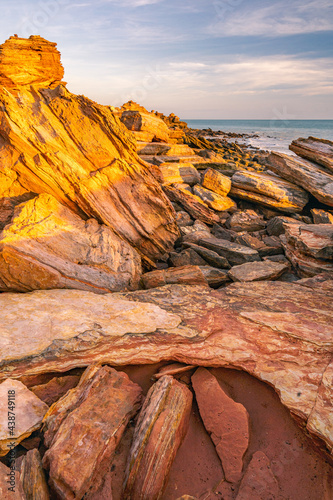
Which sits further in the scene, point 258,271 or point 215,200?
point 215,200

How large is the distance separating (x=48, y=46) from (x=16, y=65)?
1928 mm

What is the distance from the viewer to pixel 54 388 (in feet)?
11.9

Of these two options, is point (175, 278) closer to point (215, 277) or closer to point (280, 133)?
point (215, 277)

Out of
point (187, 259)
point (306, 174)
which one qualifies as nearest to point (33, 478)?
point (187, 259)

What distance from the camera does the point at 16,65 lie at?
15.0 m

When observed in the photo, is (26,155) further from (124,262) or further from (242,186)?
(242,186)

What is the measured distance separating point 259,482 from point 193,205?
29.8ft

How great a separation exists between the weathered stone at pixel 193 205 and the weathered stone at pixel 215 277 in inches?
152

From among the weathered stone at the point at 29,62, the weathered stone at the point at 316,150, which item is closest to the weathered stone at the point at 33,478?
the weathered stone at the point at 316,150

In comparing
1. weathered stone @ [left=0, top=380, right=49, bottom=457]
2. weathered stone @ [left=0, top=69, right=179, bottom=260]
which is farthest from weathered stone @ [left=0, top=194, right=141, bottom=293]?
weathered stone @ [left=0, top=380, right=49, bottom=457]

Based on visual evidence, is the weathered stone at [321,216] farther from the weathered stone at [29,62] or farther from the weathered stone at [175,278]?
the weathered stone at [29,62]

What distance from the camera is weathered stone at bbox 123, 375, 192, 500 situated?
106 inches

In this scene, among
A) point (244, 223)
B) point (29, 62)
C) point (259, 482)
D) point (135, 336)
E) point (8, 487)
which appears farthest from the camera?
point (29, 62)

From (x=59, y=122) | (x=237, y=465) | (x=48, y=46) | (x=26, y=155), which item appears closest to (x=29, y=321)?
(x=237, y=465)
